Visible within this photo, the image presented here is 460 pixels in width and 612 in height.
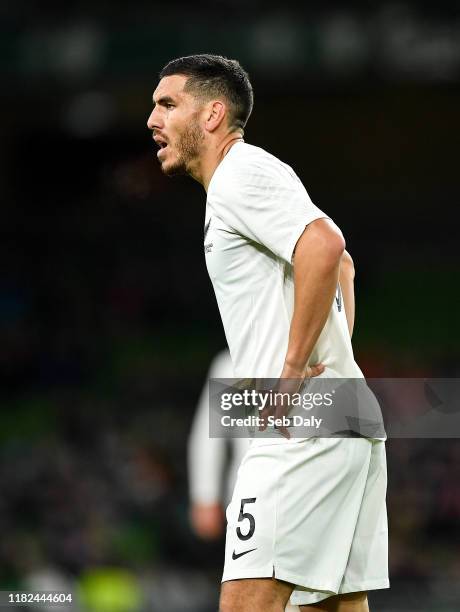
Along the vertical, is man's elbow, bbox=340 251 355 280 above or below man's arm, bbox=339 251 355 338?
above

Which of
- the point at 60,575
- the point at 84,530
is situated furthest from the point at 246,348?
the point at 84,530

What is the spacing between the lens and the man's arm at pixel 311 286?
2.83m

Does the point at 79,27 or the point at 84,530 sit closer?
the point at 84,530

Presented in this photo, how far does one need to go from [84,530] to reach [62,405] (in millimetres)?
2553

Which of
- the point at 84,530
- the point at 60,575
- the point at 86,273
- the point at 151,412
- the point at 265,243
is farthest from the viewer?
the point at 86,273

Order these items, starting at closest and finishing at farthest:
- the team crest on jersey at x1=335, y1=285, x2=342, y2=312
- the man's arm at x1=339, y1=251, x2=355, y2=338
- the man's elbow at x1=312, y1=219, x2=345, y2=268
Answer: the man's elbow at x1=312, y1=219, x2=345, y2=268
the team crest on jersey at x1=335, y1=285, x2=342, y2=312
the man's arm at x1=339, y1=251, x2=355, y2=338

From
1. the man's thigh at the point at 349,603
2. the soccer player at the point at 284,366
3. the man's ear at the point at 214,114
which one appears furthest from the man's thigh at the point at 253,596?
the man's ear at the point at 214,114

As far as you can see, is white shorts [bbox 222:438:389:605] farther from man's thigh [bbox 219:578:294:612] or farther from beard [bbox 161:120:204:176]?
beard [bbox 161:120:204:176]

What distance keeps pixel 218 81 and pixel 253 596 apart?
151 centimetres

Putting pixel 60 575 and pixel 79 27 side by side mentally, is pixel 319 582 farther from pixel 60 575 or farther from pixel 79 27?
pixel 79 27

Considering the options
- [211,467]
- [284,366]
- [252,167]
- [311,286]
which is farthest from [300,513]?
[211,467]

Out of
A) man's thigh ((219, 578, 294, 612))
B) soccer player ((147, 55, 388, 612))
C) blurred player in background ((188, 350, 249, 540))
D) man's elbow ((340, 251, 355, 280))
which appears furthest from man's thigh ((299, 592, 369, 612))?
blurred player in background ((188, 350, 249, 540))

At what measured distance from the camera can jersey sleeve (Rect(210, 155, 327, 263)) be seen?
2887 millimetres

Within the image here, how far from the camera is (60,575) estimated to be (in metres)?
9.77
